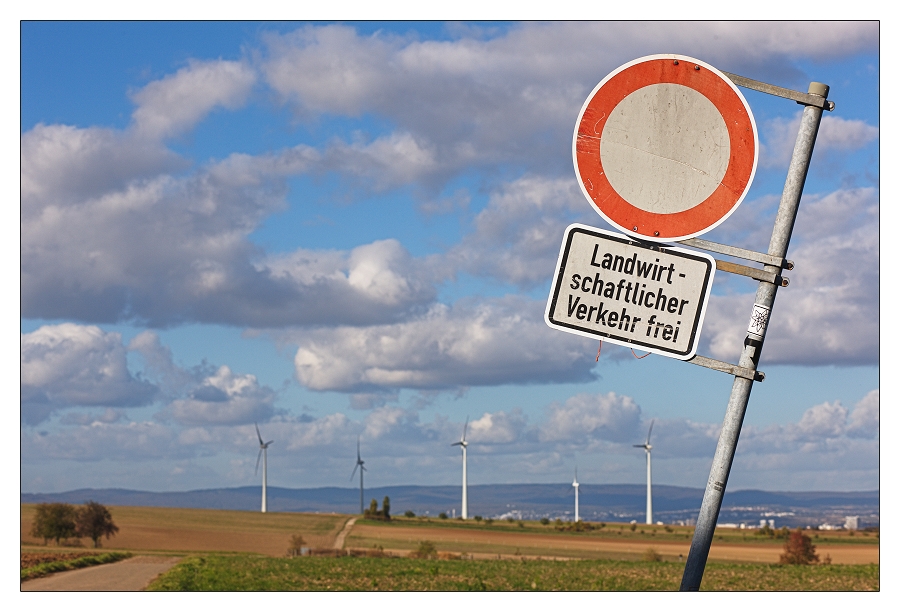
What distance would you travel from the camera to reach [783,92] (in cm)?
421

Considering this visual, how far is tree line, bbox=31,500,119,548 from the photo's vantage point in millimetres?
125000

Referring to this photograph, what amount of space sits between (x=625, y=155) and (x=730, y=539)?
156m

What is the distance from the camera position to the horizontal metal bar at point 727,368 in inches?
157

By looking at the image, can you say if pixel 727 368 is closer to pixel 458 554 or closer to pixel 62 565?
pixel 62 565

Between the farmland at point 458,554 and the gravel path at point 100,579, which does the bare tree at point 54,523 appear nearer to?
the farmland at point 458,554

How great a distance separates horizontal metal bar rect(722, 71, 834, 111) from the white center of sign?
180mm

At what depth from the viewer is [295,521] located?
566 ft

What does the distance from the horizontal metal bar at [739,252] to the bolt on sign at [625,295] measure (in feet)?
0.17

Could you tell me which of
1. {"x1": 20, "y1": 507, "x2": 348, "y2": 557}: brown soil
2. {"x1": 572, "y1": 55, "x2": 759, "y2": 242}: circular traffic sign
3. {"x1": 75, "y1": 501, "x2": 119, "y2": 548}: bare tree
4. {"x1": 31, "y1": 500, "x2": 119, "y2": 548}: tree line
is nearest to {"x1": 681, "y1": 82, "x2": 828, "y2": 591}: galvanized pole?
{"x1": 572, "y1": 55, "x2": 759, "y2": 242}: circular traffic sign

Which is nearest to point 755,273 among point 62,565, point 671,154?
point 671,154

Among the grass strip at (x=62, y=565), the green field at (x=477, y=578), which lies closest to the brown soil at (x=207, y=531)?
the grass strip at (x=62, y=565)

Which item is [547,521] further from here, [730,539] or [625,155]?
[625,155]

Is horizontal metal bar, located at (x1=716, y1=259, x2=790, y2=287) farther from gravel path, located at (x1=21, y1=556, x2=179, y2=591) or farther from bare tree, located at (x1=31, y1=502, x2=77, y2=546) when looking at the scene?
bare tree, located at (x1=31, y1=502, x2=77, y2=546)

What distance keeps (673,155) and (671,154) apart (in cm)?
1
